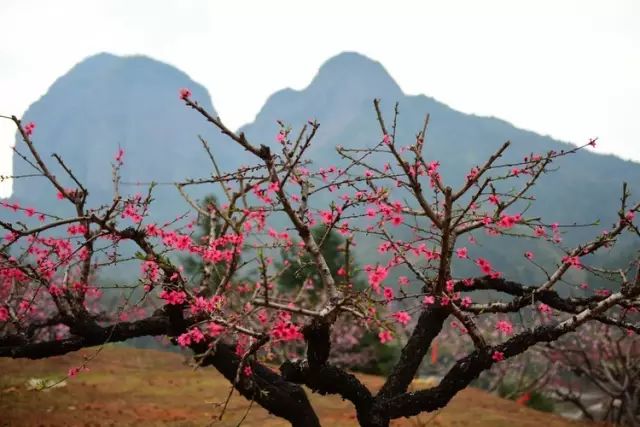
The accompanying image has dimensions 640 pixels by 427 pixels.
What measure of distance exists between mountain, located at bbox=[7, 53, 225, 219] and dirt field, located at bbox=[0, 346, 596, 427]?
153751 mm

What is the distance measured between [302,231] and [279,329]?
1.25 m

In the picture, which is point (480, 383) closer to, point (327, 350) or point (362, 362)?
point (362, 362)

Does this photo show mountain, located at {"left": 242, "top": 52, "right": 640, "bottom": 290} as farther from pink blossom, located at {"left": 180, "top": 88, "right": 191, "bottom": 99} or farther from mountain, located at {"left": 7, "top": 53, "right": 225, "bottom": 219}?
pink blossom, located at {"left": 180, "top": 88, "right": 191, "bottom": 99}

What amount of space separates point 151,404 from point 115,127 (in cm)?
18134

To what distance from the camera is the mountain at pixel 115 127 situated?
16700cm

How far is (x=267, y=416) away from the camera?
43.9ft

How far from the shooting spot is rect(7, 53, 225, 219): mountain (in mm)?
Answer: 167000

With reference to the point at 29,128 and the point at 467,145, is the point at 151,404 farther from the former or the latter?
the point at 467,145

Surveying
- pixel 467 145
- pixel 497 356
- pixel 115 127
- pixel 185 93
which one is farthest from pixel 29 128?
pixel 115 127

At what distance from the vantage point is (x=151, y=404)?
49.8 ft

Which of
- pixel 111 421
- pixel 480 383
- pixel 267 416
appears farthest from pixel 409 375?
pixel 480 383

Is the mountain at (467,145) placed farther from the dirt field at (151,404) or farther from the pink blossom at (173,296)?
the pink blossom at (173,296)

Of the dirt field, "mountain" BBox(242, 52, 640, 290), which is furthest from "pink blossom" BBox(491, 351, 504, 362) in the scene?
"mountain" BBox(242, 52, 640, 290)

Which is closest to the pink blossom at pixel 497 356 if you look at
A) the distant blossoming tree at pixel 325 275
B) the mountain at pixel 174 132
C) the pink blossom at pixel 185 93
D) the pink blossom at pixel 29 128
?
the distant blossoming tree at pixel 325 275
